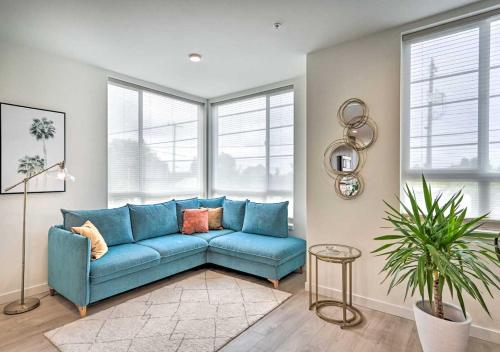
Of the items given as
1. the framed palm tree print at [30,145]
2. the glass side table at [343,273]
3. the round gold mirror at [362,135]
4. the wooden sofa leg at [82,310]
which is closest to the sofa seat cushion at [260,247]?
the glass side table at [343,273]

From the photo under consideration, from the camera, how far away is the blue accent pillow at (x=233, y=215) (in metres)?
4.30

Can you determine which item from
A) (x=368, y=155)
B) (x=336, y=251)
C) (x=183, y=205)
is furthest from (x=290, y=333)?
(x=183, y=205)

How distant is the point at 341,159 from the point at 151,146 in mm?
2904

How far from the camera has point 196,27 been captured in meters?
2.64

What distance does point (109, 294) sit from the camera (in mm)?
2801

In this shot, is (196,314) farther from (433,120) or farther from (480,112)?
(480,112)

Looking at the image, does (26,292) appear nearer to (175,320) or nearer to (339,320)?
(175,320)

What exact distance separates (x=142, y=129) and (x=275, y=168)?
2119 mm

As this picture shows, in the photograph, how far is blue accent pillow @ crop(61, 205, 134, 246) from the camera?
3037mm

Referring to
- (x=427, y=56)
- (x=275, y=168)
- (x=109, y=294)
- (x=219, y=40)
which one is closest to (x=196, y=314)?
(x=109, y=294)

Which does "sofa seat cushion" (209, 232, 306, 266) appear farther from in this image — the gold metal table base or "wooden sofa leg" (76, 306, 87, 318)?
"wooden sofa leg" (76, 306, 87, 318)

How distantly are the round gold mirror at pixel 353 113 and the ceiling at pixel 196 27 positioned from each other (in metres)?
0.66

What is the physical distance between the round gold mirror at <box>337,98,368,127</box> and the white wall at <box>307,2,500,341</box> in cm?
6

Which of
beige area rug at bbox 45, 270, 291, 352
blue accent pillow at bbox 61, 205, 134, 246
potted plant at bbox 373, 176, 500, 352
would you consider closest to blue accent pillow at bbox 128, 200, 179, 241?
blue accent pillow at bbox 61, 205, 134, 246
